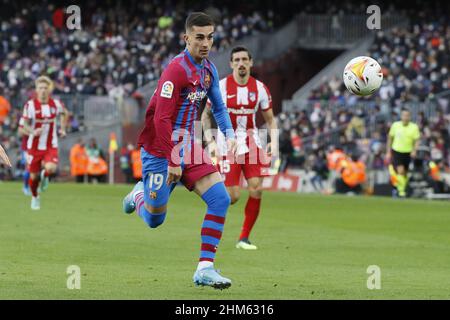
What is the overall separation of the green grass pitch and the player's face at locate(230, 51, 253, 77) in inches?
94.6

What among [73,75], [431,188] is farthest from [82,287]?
[73,75]

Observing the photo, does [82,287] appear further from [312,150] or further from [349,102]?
[349,102]

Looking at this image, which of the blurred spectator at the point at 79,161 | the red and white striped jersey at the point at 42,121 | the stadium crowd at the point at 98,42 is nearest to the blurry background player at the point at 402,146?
the red and white striped jersey at the point at 42,121

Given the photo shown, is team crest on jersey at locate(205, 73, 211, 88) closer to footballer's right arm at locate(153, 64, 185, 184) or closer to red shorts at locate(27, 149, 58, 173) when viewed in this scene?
footballer's right arm at locate(153, 64, 185, 184)

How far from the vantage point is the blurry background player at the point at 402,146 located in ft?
93.1

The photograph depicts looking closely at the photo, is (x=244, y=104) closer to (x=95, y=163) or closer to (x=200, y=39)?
(x=200, y=39)

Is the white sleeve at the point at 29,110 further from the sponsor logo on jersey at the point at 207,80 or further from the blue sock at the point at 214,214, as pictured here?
the blue sock at the point at 214,214

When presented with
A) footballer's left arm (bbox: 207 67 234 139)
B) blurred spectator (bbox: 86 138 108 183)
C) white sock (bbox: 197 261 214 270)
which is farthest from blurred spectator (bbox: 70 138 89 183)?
white sock (bbox: 197 261 214 270)

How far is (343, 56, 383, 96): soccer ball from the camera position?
1344 cm

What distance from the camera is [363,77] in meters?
13.7

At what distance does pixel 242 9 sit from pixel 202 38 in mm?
40099

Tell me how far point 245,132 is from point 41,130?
292 inches

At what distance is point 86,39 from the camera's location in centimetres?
4625

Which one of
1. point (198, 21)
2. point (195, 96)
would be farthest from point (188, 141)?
point (198, 21)
